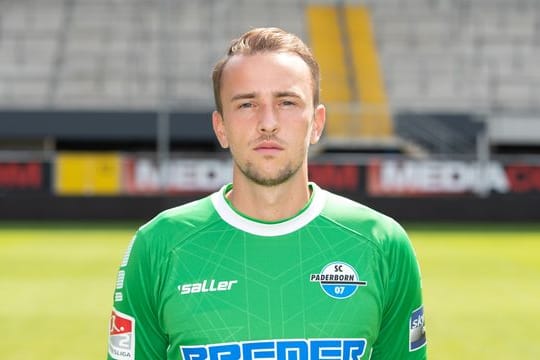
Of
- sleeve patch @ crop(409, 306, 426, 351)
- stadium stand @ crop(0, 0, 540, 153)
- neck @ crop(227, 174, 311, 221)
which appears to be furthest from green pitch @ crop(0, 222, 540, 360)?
stadium stand @ crop(0, 0, 540, 153)

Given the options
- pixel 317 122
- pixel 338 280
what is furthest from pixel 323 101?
pixel 338 280

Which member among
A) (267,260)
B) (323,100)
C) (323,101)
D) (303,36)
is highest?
(303,36)

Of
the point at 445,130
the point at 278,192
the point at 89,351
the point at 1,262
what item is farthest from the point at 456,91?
the point at 278,192

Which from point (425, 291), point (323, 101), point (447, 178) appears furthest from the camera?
point (323, 101)

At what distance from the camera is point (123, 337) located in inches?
98.2

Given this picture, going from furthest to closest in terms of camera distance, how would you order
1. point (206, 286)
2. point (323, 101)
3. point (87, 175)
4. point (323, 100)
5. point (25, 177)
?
1. point (323, 100)
2. point (323, 101)
3. point (87, 175)
4. point (25, 177)
5. point (206, 286)

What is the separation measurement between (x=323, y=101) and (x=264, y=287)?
25007 mm

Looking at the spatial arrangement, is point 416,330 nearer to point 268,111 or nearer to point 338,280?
point 338,280

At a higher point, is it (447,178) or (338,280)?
(447,178)

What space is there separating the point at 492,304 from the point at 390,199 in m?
12.1

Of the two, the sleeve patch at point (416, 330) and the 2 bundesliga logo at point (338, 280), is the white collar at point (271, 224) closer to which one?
the 2 bundesliga logo at point (338, 280)

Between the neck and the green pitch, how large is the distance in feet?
15.8

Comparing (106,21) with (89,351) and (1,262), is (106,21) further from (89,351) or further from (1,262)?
(89,351)

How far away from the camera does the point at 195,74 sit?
31609 mm
